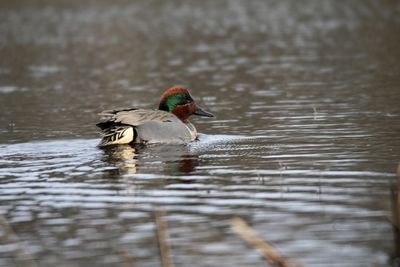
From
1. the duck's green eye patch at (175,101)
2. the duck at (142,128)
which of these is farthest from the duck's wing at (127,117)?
the duck's green eye patch at (175,101)

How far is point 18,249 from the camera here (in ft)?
25.7

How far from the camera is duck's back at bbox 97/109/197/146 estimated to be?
43.6 feet

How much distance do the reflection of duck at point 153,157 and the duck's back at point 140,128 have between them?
0.17 metres

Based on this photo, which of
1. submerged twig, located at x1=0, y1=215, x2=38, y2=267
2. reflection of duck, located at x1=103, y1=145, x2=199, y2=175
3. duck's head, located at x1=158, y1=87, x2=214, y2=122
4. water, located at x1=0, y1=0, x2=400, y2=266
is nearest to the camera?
submerged twig, located at x1=0, y1=215, x2=38, y2=267

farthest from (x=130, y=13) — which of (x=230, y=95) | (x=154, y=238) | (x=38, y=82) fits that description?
(x=154, y=238)

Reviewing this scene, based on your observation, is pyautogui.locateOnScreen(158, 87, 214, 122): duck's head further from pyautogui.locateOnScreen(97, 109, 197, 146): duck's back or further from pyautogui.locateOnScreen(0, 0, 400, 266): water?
pyautogui.locateOnScreen(97, 109, 197, 146): duck's back

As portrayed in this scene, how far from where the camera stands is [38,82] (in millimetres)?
23891

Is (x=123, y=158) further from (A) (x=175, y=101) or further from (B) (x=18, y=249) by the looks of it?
(B) (x=18, y=249)

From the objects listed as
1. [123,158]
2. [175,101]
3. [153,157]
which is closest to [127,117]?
[123,158]

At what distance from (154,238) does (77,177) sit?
3.22 meters

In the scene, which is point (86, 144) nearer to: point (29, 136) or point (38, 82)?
point (29, 136)

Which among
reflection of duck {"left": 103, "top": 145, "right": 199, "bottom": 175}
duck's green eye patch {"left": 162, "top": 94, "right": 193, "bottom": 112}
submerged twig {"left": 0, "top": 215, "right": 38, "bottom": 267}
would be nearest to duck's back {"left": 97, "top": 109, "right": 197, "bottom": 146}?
reflection of duck {"left": 103, "top": 145, "right": 199, "bottom": 175}

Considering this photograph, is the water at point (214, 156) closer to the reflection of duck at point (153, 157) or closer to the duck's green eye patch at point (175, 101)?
the reflection of duck at point (153, 157)

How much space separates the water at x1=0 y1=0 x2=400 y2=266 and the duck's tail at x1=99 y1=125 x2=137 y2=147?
169mm
